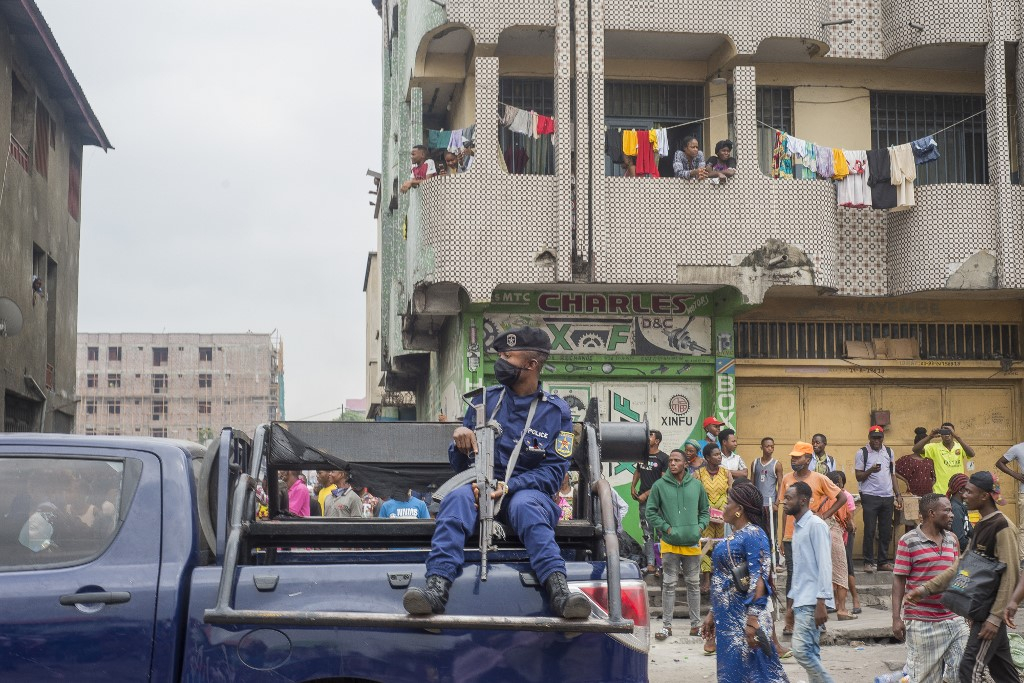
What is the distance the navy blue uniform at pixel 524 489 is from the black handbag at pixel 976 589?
3.06 m

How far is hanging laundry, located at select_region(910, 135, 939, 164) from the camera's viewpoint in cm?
1642

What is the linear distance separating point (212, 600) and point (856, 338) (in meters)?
14.3

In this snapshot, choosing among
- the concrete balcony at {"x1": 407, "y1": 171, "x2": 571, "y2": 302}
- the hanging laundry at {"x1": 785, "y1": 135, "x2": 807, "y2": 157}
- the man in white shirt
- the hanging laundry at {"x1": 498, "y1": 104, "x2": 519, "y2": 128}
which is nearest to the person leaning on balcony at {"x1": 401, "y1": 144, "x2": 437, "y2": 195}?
the concrete balcony at {"x1": 407, "y1": 171, "x2": 571, "y2": 302}

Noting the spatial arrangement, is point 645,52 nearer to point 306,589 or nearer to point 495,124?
point 495,124

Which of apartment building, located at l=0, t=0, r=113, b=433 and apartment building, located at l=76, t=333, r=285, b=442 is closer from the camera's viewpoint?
apartment building, located at l=0, t=0, r=113, b=433

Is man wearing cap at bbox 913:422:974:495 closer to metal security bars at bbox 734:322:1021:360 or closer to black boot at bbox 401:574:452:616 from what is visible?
metal security bars at bbox 734:322:1021:360

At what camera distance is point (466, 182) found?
51.3 feet

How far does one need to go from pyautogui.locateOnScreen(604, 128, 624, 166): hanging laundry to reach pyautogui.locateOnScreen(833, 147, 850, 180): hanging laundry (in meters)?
2.86

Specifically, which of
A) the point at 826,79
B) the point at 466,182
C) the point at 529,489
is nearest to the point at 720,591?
the point at 529,489

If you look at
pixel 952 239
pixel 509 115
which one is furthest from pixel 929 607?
pixel 509 115

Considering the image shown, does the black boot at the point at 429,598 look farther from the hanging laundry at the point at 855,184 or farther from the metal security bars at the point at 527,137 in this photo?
the hanging laundry at the point at 855,184

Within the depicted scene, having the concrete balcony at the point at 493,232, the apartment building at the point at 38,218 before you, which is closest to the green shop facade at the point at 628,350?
the concrete balcony at the point at 493,232

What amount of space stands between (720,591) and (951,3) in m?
11.9

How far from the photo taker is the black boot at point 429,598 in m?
4.29
